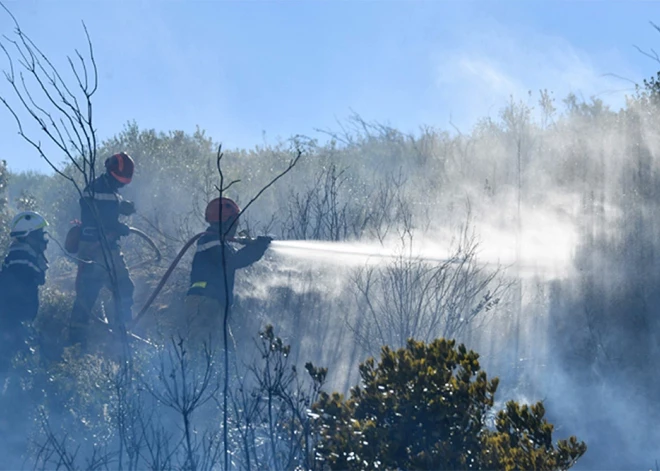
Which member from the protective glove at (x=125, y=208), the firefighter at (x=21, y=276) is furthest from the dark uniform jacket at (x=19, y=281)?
the protective glove at (x=125, y=208)

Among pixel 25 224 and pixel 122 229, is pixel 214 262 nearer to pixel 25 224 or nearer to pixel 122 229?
pixel 122 229

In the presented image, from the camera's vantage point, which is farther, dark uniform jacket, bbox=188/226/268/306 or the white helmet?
the white helmet

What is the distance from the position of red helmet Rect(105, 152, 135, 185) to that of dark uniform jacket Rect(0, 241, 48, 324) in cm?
111

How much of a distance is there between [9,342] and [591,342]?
6720mm

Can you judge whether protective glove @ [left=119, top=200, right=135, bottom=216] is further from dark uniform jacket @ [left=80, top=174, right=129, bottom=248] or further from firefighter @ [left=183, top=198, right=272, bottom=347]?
firefighter @ [left=183, top=198, right=272, bottom=347]

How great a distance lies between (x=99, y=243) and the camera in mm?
8648

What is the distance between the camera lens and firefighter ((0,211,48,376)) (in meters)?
8.34

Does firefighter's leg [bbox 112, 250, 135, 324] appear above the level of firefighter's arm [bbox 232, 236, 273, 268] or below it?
below

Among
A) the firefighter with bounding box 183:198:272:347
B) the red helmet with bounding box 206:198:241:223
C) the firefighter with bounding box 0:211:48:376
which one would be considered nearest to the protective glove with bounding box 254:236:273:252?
the firefighter with bounding box 183:198:272:347

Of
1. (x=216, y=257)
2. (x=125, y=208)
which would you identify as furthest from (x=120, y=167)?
(x=216, y=257)

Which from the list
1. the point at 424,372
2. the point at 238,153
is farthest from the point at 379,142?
the point at 424,372

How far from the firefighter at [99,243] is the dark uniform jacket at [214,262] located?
0.81 meters

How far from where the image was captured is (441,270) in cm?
880

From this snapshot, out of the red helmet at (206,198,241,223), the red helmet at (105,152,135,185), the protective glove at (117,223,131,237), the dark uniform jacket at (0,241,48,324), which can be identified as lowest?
the dark uniform jacket at (0,241,48,324)
